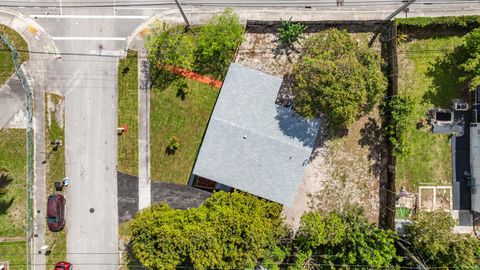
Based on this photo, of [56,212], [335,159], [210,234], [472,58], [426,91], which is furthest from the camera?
[335,159]

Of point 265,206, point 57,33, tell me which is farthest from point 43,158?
point 265,206

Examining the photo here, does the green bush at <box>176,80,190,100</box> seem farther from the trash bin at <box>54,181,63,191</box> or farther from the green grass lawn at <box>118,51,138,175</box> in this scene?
the trash bin at <box>54,181,63,191</box>

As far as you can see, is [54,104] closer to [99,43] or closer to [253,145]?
[99,43]

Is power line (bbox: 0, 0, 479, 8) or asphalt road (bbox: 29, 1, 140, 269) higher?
power line (bbox: 0, 0, 479, 8)

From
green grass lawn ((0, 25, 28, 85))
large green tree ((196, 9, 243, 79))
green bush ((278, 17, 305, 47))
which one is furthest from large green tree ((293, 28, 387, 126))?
green grass lawn ((0, 25, 28, 85))

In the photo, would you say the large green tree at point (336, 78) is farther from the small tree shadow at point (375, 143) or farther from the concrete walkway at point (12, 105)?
the concrete walkway at point (12, 105)

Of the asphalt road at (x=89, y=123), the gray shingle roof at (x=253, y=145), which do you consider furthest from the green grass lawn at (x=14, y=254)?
the gray shingle roof at (x=253, y=145)

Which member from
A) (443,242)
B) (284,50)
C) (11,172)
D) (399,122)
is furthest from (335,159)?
(11,172)
